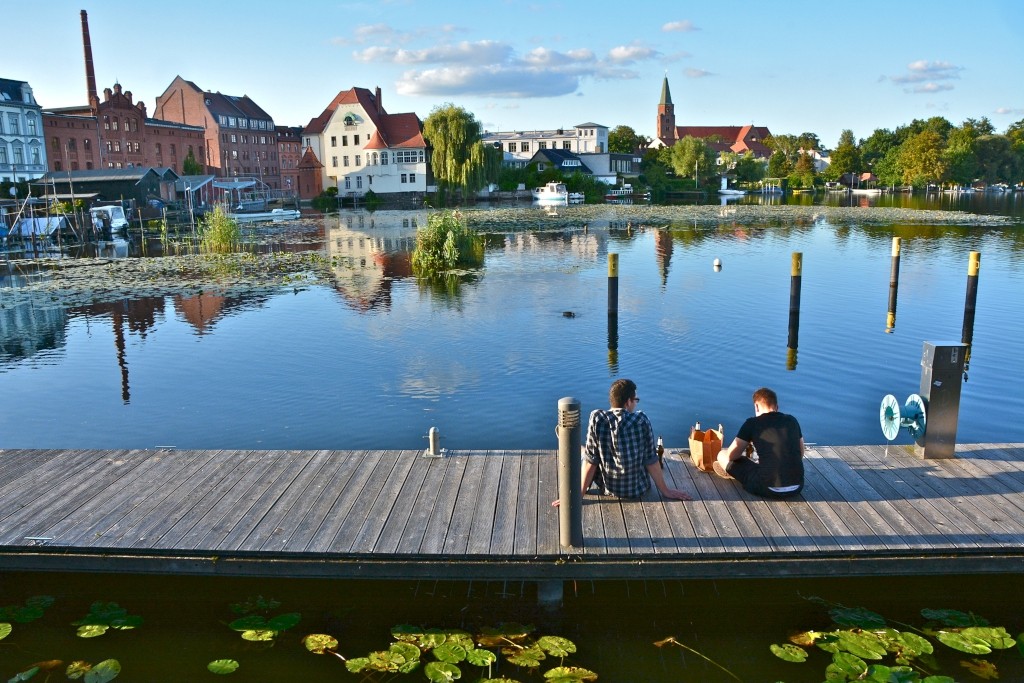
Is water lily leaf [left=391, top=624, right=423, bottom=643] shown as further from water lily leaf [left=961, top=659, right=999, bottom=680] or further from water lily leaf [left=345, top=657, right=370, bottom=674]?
water lily leaf [left=961, top=659, right=999, bottom=680]

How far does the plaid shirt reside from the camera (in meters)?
7.77

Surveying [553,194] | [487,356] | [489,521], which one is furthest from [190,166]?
[489,521]

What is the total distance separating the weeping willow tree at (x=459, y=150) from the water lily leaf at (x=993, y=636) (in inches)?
3015

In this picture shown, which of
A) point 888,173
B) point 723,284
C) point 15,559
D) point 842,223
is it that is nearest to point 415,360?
point 15,559

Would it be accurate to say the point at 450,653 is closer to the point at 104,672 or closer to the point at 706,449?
the point at 104,672

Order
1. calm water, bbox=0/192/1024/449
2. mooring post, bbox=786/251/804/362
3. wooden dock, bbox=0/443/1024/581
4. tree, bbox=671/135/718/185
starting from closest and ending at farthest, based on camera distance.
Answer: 1. wooden dock, bbox=0/443/1024/581
2. calm water, bbox=0/192/1024/449
3. mooring post, bbox=786/251/804/362
4. tree, bbox=671/135/718/185

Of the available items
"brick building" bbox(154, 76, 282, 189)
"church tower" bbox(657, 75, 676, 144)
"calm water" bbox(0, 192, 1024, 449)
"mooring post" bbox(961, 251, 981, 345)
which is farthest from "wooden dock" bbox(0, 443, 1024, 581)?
"church tower" bbox(657, 75, 676, 144)

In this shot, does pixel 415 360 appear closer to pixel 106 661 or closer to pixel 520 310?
pixel 520 310

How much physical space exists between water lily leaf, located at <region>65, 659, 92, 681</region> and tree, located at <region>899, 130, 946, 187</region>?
13994 cm

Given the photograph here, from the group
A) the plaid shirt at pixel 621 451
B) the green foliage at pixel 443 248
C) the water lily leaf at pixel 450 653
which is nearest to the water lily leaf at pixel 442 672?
the water lily leaf at pixel 450 653

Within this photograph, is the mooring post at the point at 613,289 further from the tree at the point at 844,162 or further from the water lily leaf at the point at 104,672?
the tree at the point at 844,162

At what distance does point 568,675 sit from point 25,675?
15.3ft

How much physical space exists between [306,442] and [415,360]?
596cm

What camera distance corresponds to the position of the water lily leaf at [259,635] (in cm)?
750
